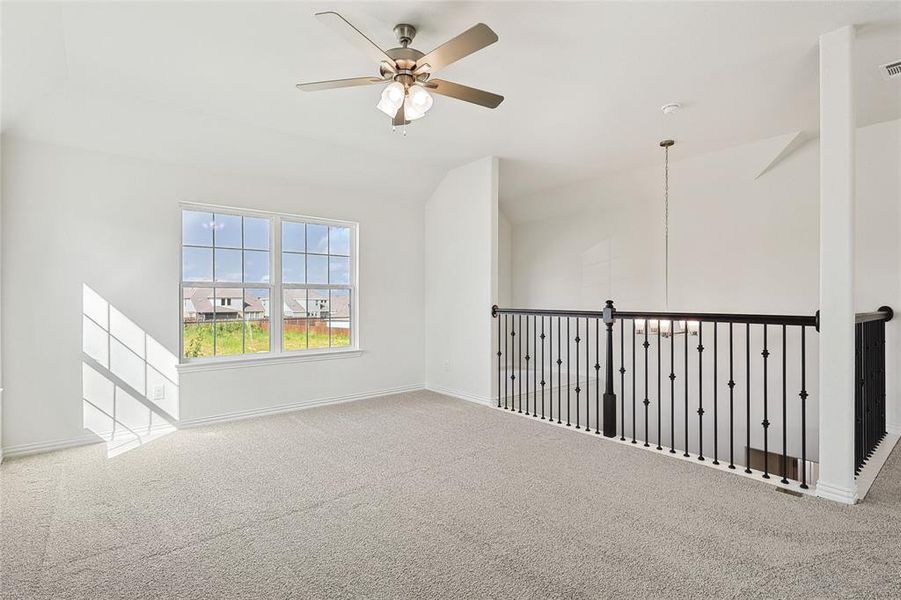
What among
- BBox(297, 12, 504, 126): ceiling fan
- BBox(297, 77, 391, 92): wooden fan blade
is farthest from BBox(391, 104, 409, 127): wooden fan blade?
BBox(297, 77, 391, 92): wooden fan blade

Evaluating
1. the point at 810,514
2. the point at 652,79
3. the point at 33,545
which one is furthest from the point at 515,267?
the point at 33,545

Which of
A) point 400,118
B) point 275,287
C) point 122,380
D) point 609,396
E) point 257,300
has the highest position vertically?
point 400,118

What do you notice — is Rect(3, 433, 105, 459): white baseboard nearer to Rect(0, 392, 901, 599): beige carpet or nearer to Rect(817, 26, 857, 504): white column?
Rect(0, 392, 901, 599): beige carpet

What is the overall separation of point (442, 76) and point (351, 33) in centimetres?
111

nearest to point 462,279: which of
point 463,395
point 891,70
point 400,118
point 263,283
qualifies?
point 463,395

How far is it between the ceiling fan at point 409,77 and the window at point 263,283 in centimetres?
240

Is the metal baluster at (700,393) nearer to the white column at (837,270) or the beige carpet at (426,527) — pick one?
the beige carpet at (426,527)

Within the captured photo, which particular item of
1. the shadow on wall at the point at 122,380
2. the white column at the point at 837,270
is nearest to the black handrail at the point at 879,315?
the white column at the point at 837,270

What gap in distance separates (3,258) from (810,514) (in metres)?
5.39

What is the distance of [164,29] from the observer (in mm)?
2525

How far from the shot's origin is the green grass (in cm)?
425

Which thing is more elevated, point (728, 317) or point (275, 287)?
point (275, 287)

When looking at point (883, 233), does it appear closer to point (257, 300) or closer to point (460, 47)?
point (460, 47)

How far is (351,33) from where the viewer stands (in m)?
2.13
